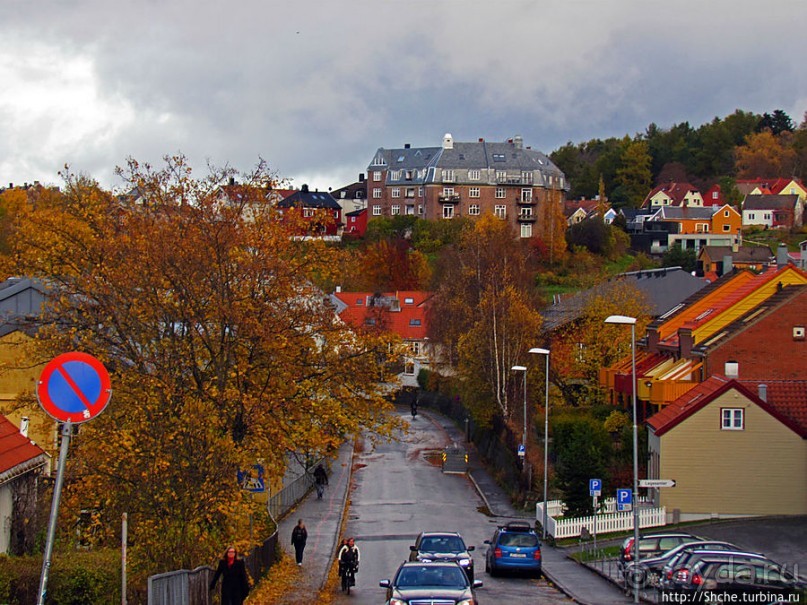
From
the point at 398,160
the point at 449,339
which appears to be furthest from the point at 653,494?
the point at 398,160

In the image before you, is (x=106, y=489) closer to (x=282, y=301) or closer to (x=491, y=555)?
(x=282, y=301)

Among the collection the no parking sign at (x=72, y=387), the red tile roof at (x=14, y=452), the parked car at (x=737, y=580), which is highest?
the no parking sign at (x=72, y=387)

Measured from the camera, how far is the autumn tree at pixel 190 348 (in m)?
21.6

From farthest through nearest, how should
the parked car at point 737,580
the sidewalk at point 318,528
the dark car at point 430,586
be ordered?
the sidewalk at point 318,528, the parked car at point 737,580, the dark car at point 430,586

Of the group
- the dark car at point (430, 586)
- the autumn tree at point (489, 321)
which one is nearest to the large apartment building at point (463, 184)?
the autumn tree at point (489, 321)

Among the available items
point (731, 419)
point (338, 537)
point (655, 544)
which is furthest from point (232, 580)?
point (731, 419)

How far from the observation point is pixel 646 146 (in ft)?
634

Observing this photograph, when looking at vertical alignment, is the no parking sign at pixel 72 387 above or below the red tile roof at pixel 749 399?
below

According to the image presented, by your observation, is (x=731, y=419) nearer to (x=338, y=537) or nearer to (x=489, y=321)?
(x=338, y=537)

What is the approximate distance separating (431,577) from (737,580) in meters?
5.83

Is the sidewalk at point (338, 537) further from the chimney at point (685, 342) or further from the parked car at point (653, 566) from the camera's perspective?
the chimney at point (685, 342)

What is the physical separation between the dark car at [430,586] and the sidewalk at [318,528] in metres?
4.84

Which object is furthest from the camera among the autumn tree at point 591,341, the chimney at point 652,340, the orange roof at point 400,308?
→ the orange roof at point 400,308

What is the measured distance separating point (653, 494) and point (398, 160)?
343ft
